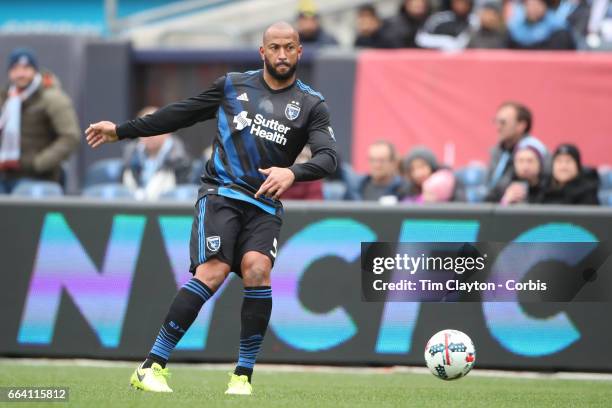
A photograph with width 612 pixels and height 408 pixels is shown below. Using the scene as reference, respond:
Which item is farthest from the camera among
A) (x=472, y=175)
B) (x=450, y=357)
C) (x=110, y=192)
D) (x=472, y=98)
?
(x=472, y=98)

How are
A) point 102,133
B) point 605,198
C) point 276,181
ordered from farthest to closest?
1. point 605,198
2. point 102,133
3. point 276,181

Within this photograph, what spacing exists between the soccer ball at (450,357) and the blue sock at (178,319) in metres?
1.51

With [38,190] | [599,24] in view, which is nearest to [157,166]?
[38,190]

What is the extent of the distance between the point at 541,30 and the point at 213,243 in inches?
297

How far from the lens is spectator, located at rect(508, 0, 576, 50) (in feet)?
45.7

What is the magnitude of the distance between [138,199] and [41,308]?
1.17m

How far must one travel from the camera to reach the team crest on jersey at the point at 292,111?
7566mm

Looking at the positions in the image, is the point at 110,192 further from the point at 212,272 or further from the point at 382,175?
the point at 212,272

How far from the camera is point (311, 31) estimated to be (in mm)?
14906

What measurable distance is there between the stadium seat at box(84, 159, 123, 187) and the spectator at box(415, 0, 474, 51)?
393 cm

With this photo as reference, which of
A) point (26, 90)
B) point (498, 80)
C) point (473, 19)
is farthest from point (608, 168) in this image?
point (26, 90)

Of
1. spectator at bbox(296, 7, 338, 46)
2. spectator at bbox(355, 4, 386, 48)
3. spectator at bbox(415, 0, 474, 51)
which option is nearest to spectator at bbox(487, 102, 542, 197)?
spectator at bbox(415, 0, 474, 51)

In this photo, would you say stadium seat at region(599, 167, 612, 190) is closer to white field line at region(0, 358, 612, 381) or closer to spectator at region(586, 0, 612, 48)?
spectator at region(586, 0, 612, 48)

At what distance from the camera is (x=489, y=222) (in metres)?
10.1
